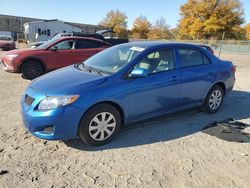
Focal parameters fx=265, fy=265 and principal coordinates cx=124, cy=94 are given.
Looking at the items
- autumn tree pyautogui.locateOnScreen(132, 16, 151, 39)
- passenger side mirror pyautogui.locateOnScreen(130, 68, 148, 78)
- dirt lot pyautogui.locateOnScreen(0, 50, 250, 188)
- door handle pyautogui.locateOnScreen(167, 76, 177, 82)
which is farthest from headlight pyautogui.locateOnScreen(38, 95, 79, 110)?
autumn tree pyautogui.locateOnScreen(132, 16, 151, 39)

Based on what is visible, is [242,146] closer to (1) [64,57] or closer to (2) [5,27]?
(1) [64,57]

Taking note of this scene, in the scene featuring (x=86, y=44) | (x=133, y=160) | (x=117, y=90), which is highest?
(x=86, y=44)

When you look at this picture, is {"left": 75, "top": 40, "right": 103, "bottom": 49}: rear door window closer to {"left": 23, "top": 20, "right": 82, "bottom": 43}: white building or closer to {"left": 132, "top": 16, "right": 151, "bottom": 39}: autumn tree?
{"left": 23, "top": 20, "right": 82, "bottom": 43}: white building

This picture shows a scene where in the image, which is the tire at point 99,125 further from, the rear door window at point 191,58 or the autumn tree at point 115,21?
the autumn tree at point 115,21

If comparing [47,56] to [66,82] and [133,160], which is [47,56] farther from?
[133,160]

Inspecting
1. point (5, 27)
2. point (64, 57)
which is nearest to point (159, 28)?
point (5, 27)

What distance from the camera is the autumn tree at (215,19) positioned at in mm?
56531

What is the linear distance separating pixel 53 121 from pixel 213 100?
3.61 meters

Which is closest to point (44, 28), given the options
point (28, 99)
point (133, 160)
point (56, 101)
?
point (28, 99)

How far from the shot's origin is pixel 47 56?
30.3 feet

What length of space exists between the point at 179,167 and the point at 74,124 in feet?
5.17

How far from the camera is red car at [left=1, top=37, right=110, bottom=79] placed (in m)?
8.92

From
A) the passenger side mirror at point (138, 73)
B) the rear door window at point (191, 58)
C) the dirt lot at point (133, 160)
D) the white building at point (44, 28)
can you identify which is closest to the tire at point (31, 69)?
the dirt lot at point (133, 160)

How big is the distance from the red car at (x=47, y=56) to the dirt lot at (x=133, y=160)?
13.9 feet
